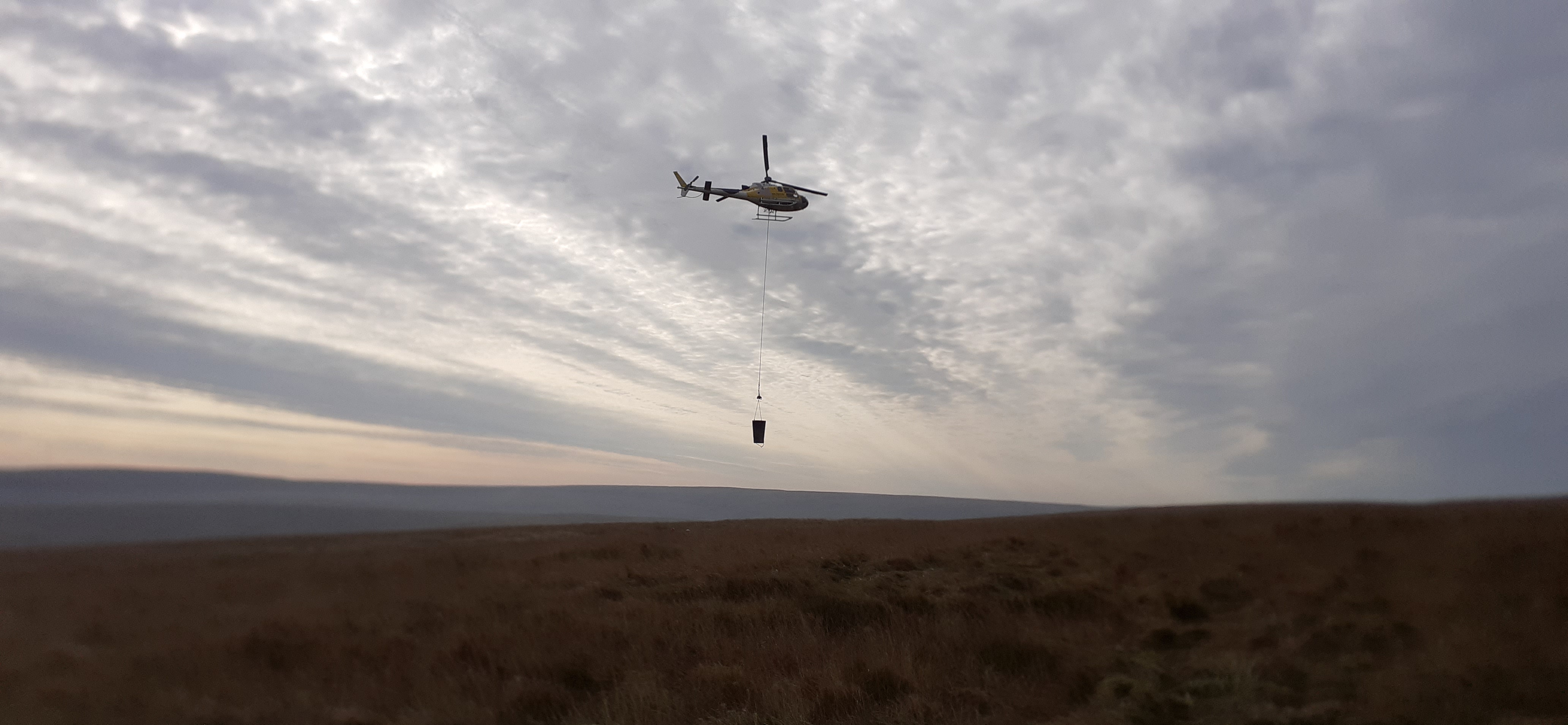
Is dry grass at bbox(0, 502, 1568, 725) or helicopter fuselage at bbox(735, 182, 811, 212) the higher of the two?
helicopter fuselage at bbox(735, 182, 811, 212)

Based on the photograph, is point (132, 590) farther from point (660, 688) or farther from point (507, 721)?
point (660, 688)

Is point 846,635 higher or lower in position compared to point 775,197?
lower

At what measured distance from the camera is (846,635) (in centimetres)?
1595

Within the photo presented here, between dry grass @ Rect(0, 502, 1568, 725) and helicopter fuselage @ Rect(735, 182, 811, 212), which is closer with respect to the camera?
dry grass @ Rect(0, 502, 1568, 725)

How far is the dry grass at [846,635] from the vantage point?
10266mm

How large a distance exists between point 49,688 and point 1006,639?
16.5 m

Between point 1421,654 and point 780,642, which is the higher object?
point 1421,654

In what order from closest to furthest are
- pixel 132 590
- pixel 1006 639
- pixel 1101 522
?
pixel 1006 639 → pixel 132 590 → pixel 1101 522

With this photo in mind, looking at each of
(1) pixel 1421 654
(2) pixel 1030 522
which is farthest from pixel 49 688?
(2) pixel 1030 522

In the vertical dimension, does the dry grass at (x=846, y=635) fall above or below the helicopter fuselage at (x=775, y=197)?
below

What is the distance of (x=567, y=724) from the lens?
33.7 feet

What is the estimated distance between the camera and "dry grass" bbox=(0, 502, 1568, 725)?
1027 cm

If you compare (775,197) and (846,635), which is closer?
(846,635)

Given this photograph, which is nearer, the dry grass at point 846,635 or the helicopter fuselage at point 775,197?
the dry grass at point 846,635
